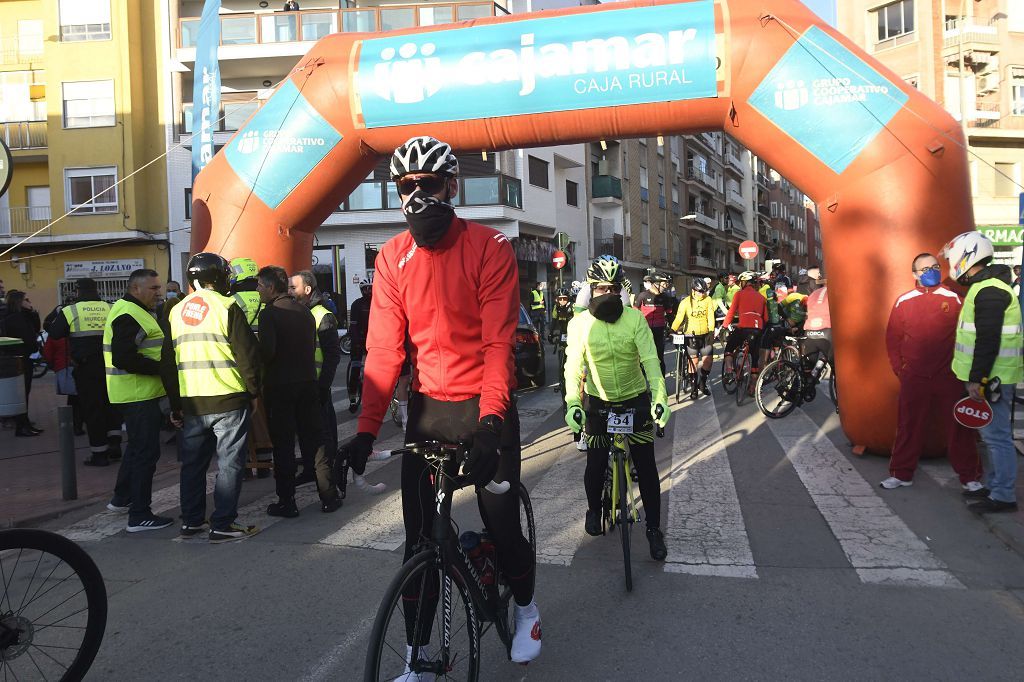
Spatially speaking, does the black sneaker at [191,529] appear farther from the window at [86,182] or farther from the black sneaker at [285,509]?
the window at [86,182]

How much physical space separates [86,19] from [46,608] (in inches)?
1330

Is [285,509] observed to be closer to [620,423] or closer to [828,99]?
[620,423]

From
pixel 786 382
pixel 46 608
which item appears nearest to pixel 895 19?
pixel 786 382

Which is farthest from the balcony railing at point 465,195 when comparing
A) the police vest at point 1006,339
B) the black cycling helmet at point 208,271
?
the police vest at point 1006,339

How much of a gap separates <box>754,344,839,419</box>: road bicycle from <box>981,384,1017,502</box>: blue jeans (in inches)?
168

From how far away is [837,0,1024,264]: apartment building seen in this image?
3306 cm

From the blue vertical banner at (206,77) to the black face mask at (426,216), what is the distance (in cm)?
1027

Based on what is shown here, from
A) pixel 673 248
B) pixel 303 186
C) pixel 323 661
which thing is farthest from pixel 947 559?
pixel 673 248

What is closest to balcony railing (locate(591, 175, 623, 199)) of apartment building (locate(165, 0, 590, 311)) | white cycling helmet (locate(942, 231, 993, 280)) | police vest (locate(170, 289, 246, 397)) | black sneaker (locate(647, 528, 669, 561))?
apartment building (locate(165, 0, 590, 311))

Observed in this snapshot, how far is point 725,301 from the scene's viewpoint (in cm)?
1688

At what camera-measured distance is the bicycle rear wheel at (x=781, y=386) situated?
985 centimetres

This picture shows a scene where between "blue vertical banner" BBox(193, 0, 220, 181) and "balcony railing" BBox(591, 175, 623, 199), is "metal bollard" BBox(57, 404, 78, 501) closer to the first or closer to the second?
"blue vertical banner" BBox(193, 0, 220, 181)

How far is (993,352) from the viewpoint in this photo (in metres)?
5.34

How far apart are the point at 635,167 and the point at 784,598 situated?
42.0 meters
